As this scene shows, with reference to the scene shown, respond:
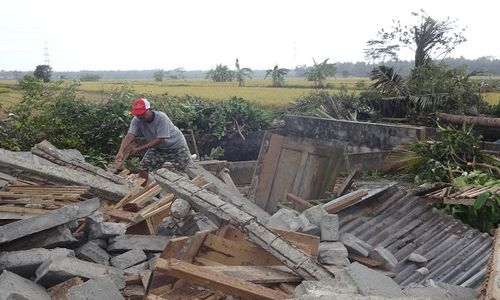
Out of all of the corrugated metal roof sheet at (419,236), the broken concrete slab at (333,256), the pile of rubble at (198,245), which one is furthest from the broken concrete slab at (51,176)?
the corrugated metal roof sheet at (419,236)

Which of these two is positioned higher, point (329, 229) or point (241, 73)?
point (241, 73)

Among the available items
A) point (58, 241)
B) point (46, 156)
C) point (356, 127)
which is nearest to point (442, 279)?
point (58, 241)

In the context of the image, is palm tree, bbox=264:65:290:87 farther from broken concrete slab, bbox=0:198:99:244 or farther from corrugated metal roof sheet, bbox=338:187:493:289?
broken concrete slab, bbox=0:198:99:244

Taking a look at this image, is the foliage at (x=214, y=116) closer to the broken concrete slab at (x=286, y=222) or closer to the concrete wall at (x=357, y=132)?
the concrete wall at (x=357, y=132)

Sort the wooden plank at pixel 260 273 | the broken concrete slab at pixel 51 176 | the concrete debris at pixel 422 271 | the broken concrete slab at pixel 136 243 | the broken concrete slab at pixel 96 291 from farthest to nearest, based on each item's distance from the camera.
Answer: the broken concrete slab at pixel 51 176 → the concrete debris at pixel 422 271 → the broken concrete slab at pixel 136 243 → the wooden plank at pixel 260 273 → the broken concrete slab at pixel 96 291

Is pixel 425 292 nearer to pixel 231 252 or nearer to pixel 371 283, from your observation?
pixel 371 283

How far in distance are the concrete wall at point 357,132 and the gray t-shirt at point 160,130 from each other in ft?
15.8

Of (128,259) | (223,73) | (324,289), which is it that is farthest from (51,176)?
(223,73)

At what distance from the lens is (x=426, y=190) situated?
6738 mm

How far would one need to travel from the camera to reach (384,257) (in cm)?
470

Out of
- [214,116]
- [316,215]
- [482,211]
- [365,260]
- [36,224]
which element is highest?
[214,116]

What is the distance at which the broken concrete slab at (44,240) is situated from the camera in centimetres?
432

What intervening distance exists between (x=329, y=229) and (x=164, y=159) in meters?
3.66

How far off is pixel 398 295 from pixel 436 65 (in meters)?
12.6
